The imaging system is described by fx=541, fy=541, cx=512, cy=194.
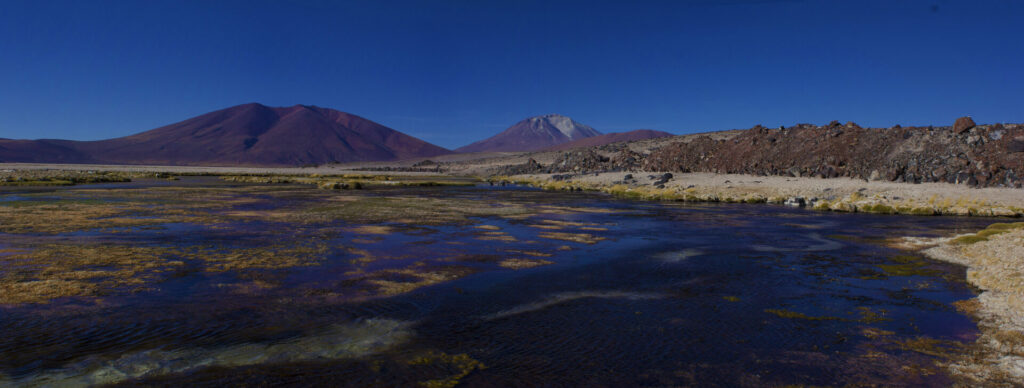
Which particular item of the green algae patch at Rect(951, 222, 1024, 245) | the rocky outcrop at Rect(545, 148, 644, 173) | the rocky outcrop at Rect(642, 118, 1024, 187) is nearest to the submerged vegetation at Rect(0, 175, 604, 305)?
the green algae patch at Rect(951, 222, 1024, 245)

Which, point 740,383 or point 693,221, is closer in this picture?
point 740,383

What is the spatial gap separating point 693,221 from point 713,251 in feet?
30.0

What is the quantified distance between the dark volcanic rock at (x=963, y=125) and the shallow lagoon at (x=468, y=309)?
2983 cm

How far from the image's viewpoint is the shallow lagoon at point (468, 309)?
7.64 meters

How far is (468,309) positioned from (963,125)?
156 feet

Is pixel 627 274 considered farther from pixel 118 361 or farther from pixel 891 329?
Answer: pixel 118 361

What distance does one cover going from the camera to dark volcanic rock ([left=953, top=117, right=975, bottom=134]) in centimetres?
4134

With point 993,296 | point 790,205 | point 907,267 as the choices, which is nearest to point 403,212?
point 907,267

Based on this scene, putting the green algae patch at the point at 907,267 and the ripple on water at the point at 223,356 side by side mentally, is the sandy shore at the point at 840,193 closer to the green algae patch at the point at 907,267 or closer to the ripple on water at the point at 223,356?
the green algae patch at the point at 907,267

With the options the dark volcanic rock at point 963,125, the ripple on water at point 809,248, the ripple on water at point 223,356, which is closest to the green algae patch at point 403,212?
the ripple on water at point 809,248

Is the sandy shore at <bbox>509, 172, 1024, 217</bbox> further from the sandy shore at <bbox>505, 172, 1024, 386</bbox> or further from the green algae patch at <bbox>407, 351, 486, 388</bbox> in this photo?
the green algae patch at <bbox>407, 351, 486, 388</bbox>

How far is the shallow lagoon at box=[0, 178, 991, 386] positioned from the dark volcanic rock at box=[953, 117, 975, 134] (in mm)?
29828

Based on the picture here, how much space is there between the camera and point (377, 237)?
65.8ft

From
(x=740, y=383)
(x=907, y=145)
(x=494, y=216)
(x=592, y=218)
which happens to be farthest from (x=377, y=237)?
(x=907, y=145)
